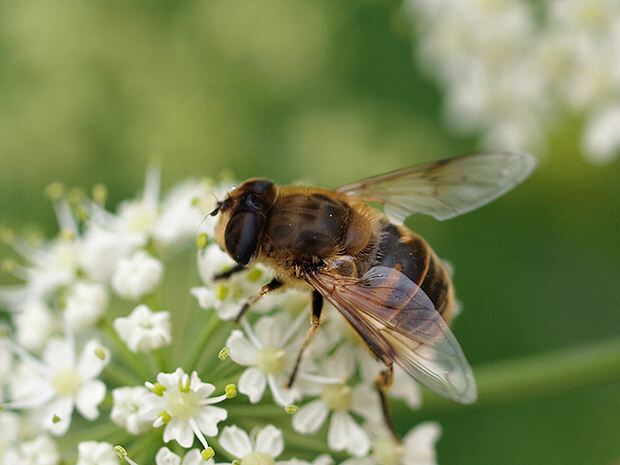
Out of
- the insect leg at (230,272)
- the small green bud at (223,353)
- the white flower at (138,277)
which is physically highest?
the insect leg at (230,272)

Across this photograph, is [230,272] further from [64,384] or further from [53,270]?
[53,270]

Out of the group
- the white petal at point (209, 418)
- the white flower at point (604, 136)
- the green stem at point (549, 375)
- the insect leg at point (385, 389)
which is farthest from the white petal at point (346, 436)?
the white flower at point (604, 136)

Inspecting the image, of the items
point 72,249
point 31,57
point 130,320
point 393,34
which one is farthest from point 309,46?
point 130,320

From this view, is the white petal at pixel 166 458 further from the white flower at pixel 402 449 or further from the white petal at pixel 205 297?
the white flower at pixel 402 449

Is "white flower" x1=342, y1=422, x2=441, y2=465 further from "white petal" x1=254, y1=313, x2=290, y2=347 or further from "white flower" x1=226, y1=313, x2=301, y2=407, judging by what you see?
"white petal" x1=254, y1=313, x2=290, y2=347

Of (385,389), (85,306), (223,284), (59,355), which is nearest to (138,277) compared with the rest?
(85,306)

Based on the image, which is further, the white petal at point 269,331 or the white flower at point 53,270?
the white flower at point 53,270

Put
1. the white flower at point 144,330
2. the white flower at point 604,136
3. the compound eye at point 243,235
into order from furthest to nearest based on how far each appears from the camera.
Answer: the white flower at point 604,136 → the white flower at point 144,330 → the compound eye at point 243,235

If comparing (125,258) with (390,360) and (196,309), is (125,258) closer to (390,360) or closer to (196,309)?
(196,309)
